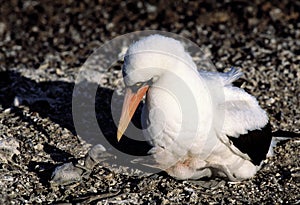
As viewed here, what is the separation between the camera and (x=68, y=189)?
614cm

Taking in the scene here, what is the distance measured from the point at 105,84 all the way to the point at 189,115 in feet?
9.92

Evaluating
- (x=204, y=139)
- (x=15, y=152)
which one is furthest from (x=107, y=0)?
(x=204, y=139)

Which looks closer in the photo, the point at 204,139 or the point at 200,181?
the point at 204,139

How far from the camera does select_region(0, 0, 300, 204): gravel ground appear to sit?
6.17 meters

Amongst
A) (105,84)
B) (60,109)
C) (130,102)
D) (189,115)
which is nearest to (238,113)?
(189,115)

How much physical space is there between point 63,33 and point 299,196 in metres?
5.61

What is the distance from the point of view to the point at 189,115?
579 cm

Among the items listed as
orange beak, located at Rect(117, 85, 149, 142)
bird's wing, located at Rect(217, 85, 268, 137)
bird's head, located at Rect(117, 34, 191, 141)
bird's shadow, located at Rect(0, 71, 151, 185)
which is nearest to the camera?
bird's head, located at Rect(117, 34, 191, 141)

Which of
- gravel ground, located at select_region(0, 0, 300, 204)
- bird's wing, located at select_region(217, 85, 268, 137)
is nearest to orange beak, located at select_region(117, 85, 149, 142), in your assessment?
gravel ground, located at select_region(0, 0, 300, 204)

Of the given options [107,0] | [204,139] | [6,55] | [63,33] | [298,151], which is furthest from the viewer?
[107,0]

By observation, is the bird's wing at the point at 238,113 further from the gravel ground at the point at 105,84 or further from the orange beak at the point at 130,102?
the orange beak at the point at 130,102

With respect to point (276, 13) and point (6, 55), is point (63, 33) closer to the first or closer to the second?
point (6, 55)

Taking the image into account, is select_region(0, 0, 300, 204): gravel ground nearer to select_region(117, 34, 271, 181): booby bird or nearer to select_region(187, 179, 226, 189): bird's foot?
select_region(187, 179, 226, 189): bird's foot

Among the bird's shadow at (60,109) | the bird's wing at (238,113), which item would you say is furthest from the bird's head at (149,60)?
the bird's shadow at (60,109)
